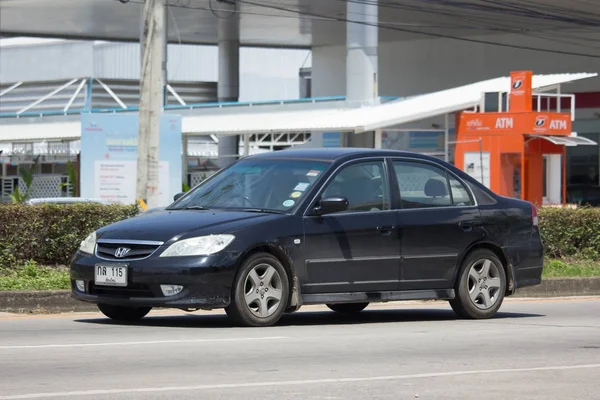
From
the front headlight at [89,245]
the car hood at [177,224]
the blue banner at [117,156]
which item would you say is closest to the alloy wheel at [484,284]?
the car hood at [177,224]

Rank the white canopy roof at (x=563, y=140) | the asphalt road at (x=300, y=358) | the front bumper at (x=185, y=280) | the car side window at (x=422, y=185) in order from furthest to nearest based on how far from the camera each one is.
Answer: the white canopy roof at (x=563, y=140)
the car side window at (x=422, y=185)
the front bumper at (x=185, y=280)
the asphalt road at (x=300, y=358)

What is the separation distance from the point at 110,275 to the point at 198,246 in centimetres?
87

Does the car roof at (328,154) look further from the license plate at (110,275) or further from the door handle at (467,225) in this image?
the license plate at (110,275)

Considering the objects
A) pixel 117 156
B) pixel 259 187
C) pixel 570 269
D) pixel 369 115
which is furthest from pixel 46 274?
pixel 369 115

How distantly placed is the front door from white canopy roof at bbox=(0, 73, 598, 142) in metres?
23.2

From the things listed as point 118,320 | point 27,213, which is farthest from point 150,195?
point 118,320

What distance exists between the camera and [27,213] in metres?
16.0

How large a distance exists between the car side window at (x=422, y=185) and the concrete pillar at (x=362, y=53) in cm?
2837

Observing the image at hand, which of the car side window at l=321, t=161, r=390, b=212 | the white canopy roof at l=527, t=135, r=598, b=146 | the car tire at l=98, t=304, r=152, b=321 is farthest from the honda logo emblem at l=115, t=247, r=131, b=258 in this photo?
the white canopy roof at l=527, t=135, r=598, b=146

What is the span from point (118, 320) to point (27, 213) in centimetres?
452

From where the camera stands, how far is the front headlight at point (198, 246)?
10852mm

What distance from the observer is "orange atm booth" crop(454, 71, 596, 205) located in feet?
112

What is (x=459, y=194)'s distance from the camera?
42.5 ft

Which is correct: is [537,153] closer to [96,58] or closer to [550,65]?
[550,65]
